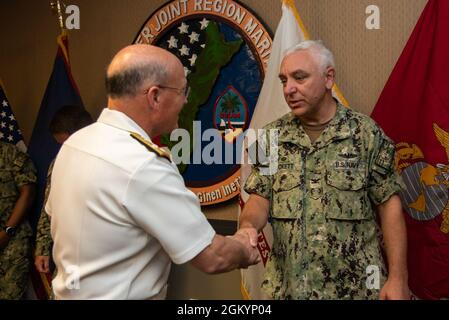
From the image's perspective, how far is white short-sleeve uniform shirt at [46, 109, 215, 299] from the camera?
4.42 feet

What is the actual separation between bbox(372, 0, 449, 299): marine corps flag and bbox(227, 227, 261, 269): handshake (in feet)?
2.57

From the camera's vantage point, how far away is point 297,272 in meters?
2.01

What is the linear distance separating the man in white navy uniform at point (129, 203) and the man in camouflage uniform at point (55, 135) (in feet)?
5.22

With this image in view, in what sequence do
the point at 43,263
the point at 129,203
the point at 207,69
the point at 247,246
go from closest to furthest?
the point at 129,203 → the point at 247,246 → the point at 43,263 → the point at 207,69

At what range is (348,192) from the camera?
6.56 ft

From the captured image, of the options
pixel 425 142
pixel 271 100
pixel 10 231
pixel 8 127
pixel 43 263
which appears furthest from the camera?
pixel 8 127

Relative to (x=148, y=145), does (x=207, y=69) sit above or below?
above

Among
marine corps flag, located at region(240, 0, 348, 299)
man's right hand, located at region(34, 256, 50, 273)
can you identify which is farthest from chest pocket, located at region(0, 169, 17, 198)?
marine corps flag, located at region(240, 0, 348, 299)

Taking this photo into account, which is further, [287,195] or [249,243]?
[287,195]

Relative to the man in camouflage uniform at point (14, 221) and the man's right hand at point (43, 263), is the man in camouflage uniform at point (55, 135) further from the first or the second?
the man in camouflage uniform at point (14, 221)

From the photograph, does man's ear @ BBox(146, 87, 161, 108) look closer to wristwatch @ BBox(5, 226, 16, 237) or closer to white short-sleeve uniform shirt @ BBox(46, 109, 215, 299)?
white short-sleeve uniform shirt @ BBox(46, 109, 215, 299)

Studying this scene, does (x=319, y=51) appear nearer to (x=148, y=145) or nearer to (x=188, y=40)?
(x=148, y=145)

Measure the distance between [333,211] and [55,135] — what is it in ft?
6.12

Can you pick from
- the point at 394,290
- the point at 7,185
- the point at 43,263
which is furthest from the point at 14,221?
the point at 394,290
